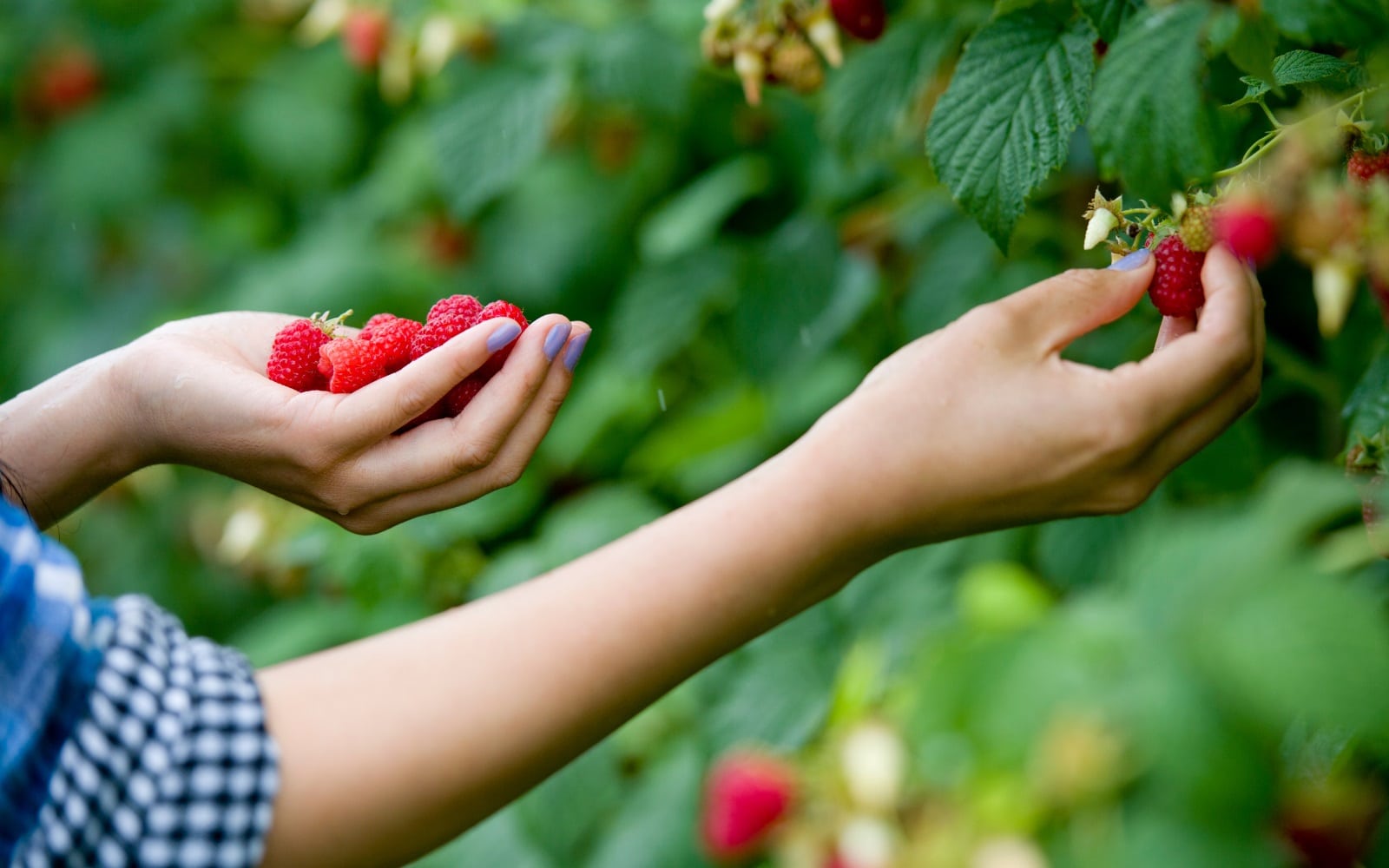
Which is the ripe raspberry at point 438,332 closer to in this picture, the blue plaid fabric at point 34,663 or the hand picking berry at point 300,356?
the hand picking berry at point 300,356

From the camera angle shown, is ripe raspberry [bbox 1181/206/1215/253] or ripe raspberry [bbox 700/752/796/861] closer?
ripe raspberry [bbox 1181/206/1215/253]

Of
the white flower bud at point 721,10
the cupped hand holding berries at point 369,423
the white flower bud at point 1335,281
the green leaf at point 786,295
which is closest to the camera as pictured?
the white flower bud at point 1335,281

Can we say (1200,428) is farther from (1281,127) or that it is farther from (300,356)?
(300,356)

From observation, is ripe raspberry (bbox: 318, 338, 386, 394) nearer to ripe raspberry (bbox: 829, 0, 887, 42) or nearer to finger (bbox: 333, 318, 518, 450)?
finger (bbox: 333, 318, 518, 450)

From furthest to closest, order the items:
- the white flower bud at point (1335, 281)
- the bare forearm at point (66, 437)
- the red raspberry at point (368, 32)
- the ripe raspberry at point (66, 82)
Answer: the ripe raspberry at point (66, 82), the red raspberry at point (368, 32), the bare forearm at point (66, 437), the white flower bud at point (1335, 281)

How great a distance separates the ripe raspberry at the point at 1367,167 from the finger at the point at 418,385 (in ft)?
1.36

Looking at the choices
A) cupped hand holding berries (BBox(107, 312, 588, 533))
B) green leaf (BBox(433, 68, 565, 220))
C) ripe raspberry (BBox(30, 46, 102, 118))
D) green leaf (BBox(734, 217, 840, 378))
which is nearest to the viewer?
cupped hand holding berries (BBox(107, 312, 588, 533))

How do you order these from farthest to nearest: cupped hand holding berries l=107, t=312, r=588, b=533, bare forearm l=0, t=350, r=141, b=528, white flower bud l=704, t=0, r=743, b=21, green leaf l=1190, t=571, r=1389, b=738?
white flower bud l=704, t=0, r=743, b=21 → bare forearm l=0, t=350, r=141, b=528 → cupped hand holding berries l=107, t=312, r=588, b=533 → green leaf l=1190, t=571, r=1389, b=738

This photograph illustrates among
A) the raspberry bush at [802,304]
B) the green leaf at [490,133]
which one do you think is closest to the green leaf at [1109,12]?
the raspberry bush at [802,304]

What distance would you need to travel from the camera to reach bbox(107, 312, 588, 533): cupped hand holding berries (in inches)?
26.0

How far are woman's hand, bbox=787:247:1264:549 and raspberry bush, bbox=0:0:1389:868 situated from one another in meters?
0.05

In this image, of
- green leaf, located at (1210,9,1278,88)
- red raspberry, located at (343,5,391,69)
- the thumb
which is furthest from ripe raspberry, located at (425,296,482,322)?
red raspberry, located at (343,5,391,69)

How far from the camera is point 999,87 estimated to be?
0.69 meters

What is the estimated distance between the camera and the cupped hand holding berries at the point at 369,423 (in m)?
0.66
